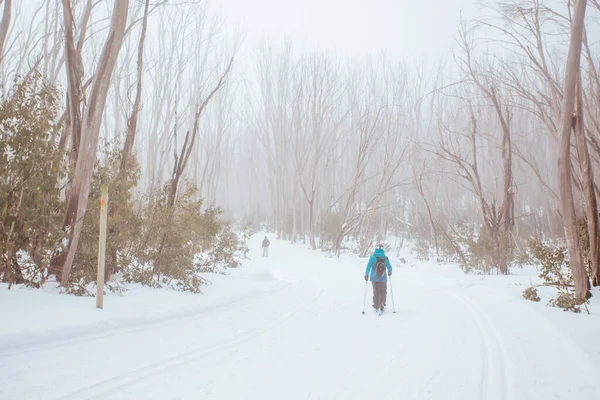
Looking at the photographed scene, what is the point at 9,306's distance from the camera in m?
4.33

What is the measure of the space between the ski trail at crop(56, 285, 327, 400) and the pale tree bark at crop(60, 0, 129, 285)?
2.84 metres

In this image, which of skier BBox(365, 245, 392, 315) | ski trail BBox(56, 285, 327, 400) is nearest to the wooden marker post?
ski trail BBox(56, 285, 327, 400)

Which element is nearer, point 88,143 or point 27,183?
point 27,183

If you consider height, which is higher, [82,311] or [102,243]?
[102,243]

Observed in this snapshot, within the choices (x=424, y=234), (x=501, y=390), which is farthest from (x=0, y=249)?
(x=424, y=234)

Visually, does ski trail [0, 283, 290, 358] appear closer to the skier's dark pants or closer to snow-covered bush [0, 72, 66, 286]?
snow-covered bush [0, 72, 66, 286]

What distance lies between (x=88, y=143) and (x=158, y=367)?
389 cm

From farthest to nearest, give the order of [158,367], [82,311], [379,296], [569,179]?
[379,296] < [569,179] < [82,311] < [158,367]

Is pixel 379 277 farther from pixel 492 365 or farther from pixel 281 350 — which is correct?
pixel 281 350

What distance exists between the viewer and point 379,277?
7.70 metres

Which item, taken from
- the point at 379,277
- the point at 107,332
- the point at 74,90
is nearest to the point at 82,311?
the point at 107,332

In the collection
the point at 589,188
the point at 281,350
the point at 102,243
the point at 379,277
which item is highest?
the point at 589,188

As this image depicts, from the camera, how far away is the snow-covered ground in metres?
3.19

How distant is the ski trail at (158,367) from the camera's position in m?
2.91
